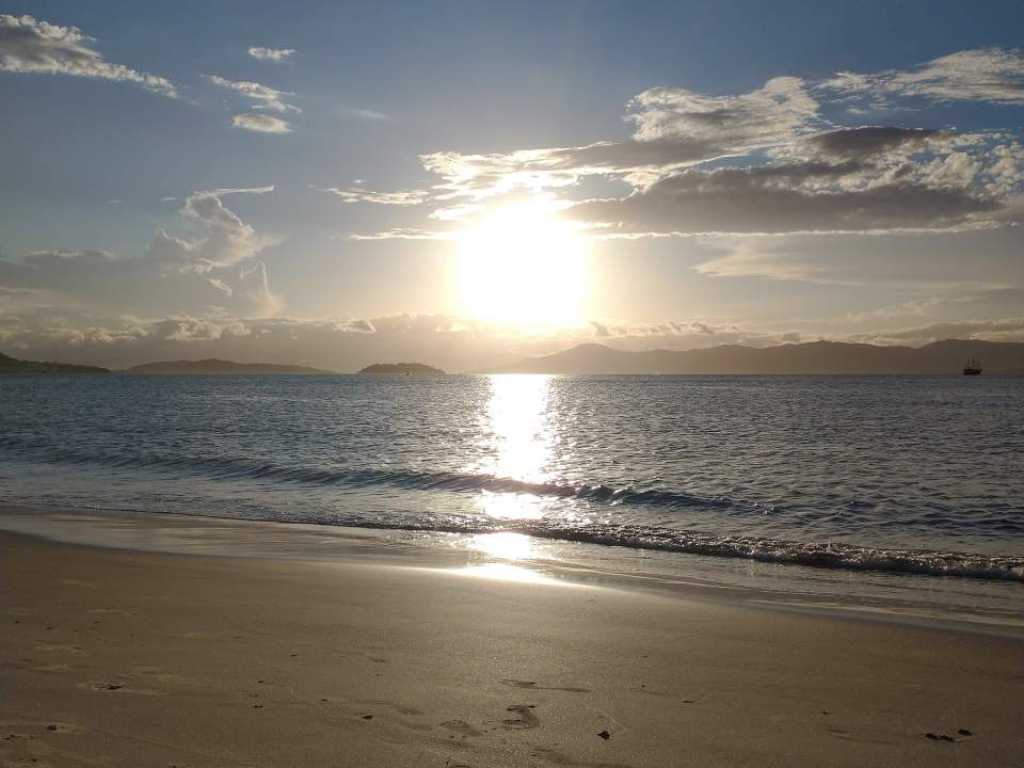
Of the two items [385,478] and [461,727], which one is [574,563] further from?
[385,478]

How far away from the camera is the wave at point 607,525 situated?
1553 centimetres

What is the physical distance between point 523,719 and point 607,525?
13.7 m

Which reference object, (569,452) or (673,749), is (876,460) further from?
(673,749)

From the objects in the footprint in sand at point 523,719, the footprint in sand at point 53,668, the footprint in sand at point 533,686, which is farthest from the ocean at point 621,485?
the footprint in sand at point 53,668

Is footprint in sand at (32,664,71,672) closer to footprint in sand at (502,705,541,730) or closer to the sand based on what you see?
the sand

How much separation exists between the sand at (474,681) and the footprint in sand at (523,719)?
24 millimetres

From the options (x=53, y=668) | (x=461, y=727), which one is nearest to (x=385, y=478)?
(x=53, y=668)

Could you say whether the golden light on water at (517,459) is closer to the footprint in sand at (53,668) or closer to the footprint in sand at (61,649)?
the footprint in sand at (61,649)

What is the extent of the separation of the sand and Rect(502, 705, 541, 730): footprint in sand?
0.08 feet

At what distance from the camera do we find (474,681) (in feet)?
24.7

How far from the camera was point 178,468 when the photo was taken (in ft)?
111

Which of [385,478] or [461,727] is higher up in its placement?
[461,727]

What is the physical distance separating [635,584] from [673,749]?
6.96 m

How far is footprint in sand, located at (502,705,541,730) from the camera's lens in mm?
6387
